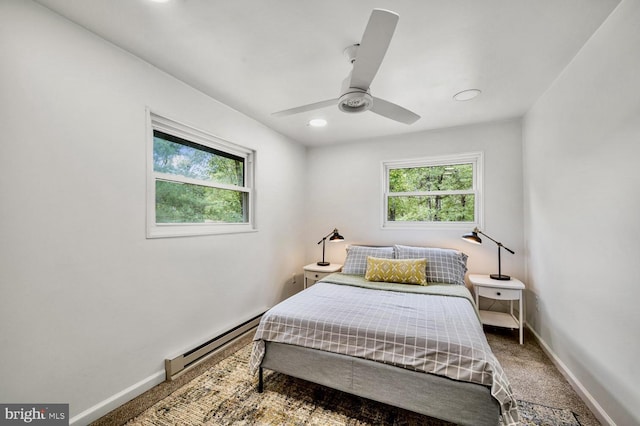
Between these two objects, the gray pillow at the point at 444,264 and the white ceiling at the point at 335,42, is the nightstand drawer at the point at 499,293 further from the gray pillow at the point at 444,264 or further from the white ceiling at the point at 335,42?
the white ceiling at the point at 335,42

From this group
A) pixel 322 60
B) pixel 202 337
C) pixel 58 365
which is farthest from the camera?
pixel 202 337

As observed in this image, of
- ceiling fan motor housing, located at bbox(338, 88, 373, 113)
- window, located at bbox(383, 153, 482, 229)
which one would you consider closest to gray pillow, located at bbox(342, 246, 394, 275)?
window, located at bbox(383, 153, 482, 229)

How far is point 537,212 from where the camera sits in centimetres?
257

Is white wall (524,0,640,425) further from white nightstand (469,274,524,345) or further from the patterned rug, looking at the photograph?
the patterned rug

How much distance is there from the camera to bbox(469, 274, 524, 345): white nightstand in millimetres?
2588

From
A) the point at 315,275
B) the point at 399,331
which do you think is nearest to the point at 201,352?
the point at 315,275

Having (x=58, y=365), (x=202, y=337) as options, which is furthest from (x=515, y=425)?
(x=58, y=365)

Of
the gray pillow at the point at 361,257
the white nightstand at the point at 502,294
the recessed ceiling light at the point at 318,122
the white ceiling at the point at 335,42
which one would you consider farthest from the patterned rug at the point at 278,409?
the recessed ceiling light at the point at 318,122

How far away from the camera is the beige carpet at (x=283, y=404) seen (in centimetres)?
161

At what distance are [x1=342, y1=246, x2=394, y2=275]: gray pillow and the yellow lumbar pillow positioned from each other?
0.26 metres

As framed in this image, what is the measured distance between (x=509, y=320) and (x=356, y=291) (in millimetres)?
1744

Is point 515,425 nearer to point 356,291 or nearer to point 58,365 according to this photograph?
point 356,291

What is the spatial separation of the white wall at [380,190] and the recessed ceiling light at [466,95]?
0.89 m

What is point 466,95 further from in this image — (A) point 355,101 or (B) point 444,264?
(B) point 444,264
